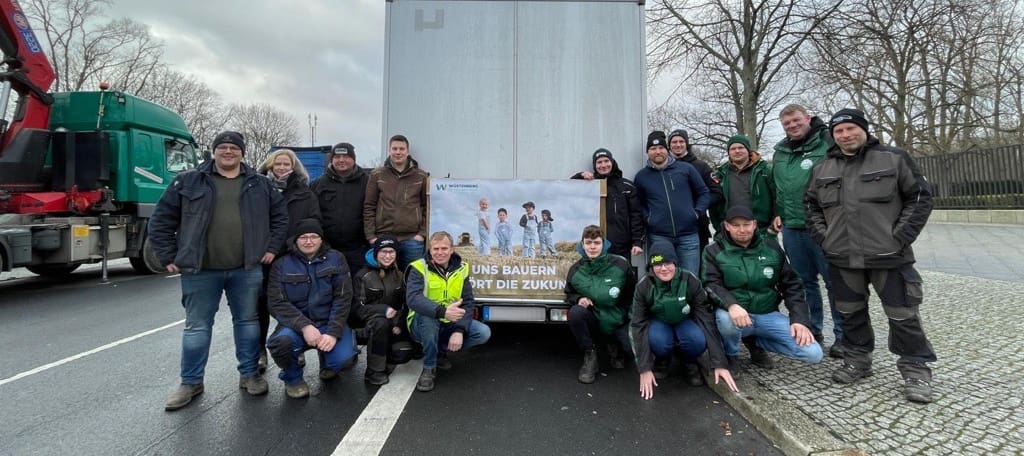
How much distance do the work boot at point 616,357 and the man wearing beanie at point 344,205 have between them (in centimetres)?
227

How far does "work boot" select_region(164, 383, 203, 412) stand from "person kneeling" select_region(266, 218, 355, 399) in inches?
22.6

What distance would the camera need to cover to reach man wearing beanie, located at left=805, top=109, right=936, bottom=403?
2.84 metres

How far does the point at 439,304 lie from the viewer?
3377mm

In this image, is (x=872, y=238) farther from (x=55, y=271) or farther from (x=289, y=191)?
(x=55, y=271)

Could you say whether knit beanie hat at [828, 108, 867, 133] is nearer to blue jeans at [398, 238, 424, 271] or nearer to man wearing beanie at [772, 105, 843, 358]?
man wearing beanie at [772, 105, 843, 358]

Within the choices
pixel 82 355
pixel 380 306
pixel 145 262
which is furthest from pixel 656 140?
pixel 145 262

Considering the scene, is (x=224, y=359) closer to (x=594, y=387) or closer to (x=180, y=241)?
(x=180, y=241)

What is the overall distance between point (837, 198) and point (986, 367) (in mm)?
1635

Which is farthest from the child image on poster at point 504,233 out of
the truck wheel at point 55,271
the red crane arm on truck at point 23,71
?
the truck wheel at point 55,271

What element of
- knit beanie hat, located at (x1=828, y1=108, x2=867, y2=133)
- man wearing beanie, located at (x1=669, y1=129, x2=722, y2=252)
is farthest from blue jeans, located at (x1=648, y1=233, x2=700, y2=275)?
knit beanie hat, located at (x1=828, y1=108, x2=867, y2=133)

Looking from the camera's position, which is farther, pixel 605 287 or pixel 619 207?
pixel 619 207

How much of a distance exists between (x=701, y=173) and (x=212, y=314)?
4372 millimetres

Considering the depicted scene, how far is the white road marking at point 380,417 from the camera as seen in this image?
Answer: 2.48 metres

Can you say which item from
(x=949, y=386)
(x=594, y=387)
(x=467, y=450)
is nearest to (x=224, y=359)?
(x=467, y=450)
